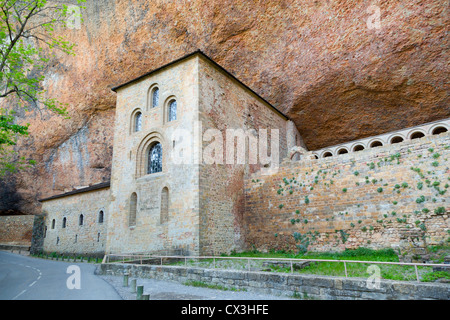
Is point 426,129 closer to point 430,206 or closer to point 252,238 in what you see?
point 430,206

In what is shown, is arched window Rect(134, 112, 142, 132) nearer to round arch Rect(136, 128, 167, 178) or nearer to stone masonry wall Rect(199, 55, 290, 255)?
round arch Rect(136, 128, 167, 178)

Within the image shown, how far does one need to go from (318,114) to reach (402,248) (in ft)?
39.2

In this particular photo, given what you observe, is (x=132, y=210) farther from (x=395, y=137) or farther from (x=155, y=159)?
(x=395, y=137)

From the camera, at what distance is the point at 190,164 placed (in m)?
13.5

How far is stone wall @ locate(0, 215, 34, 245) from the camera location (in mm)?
30281

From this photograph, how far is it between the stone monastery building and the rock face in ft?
8.74

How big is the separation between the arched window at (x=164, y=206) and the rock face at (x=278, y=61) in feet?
35.2

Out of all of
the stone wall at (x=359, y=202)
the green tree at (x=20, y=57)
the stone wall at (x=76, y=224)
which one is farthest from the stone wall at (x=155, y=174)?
the stone wall at (x=76, y=224)

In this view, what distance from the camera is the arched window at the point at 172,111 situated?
15.3 m

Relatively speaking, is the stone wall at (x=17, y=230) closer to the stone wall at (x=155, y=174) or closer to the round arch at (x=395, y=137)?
the stone wall at (x=155, y=174)

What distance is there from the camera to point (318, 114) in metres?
20.4

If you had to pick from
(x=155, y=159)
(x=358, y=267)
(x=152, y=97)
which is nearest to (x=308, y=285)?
(x=358, y=267)
